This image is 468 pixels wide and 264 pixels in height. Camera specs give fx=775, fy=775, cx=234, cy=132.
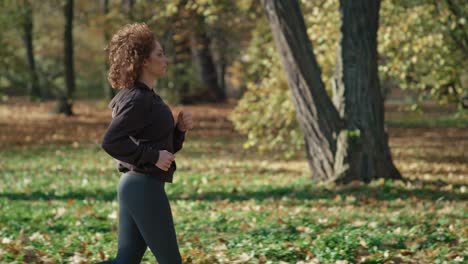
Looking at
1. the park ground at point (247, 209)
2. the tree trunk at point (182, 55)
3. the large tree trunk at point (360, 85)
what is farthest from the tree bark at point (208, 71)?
the large tree trunk at point (360, 85)

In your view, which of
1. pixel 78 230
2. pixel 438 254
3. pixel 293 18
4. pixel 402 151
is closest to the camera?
pixel 438 254

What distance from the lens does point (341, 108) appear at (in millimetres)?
12227

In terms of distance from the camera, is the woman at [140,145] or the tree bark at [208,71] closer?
the woman at [140,145]

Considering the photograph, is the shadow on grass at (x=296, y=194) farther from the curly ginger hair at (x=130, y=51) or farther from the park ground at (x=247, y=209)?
the curly ginger hair at (x=130, y=51)

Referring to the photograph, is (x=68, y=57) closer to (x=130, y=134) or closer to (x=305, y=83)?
(x=305, y=83)

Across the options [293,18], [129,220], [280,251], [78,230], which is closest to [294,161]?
[293,18]

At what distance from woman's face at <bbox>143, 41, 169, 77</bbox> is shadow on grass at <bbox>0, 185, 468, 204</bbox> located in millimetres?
6836

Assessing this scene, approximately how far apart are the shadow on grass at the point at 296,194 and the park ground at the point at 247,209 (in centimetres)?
2

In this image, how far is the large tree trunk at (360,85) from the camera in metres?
12.1

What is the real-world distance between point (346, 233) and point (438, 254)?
1166 mm

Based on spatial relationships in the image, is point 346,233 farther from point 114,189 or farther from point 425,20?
point 425,20

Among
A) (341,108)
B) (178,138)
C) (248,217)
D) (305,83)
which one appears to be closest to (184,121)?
(178,138)

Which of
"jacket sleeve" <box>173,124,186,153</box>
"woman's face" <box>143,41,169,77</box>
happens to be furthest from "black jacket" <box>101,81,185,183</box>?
"jacket sleeve" <box>173,124,186,153</box>

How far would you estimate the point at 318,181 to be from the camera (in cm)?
1255
